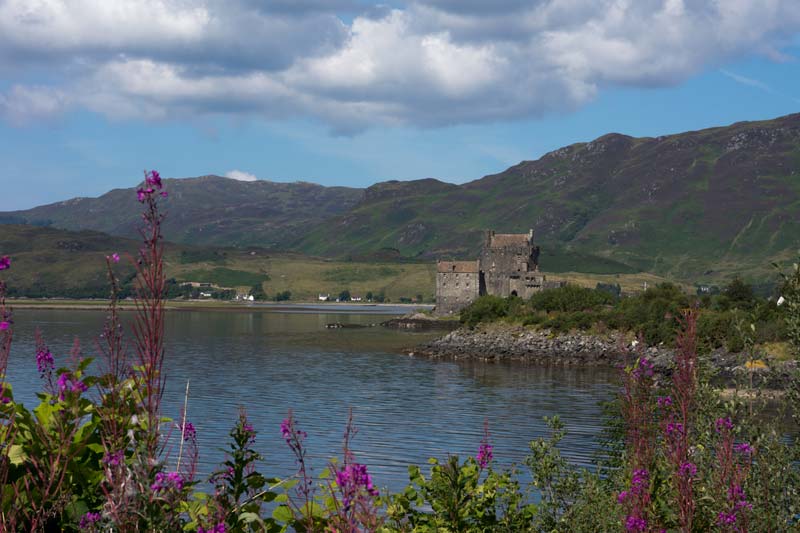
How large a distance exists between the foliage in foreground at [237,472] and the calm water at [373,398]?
34.6 feet

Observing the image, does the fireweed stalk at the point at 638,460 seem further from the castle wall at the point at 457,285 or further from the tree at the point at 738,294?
the castle wall at the point at 457,285

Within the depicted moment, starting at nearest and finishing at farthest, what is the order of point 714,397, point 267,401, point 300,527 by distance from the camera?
1. point 300,527
2. point 714,397
3. point 267,401

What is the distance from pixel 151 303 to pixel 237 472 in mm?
3755

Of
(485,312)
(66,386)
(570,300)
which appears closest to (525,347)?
(570,300)

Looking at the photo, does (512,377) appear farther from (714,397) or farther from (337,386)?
(714,397)

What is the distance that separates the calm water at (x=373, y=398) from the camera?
136 ft

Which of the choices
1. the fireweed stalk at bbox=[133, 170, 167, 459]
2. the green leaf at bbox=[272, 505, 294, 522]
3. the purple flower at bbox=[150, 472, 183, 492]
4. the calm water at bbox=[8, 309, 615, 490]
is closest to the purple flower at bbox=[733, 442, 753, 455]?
the green leaf at bbox=[272, 505, 294, 522]

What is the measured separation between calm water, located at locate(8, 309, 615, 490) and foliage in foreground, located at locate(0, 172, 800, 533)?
10.5m

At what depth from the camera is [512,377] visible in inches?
2931

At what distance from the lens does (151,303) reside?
5.23 meters

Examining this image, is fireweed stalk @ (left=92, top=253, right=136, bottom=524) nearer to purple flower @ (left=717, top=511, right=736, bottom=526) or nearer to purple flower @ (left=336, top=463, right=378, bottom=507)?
purple flower @ (left=336, top=463, right=378, bottom=507)

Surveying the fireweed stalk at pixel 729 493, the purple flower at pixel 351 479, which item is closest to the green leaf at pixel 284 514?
the purple flower at pixel 351 479

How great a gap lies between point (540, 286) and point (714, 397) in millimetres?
121948

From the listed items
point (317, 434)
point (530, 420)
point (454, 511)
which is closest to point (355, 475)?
point (454, 511)
